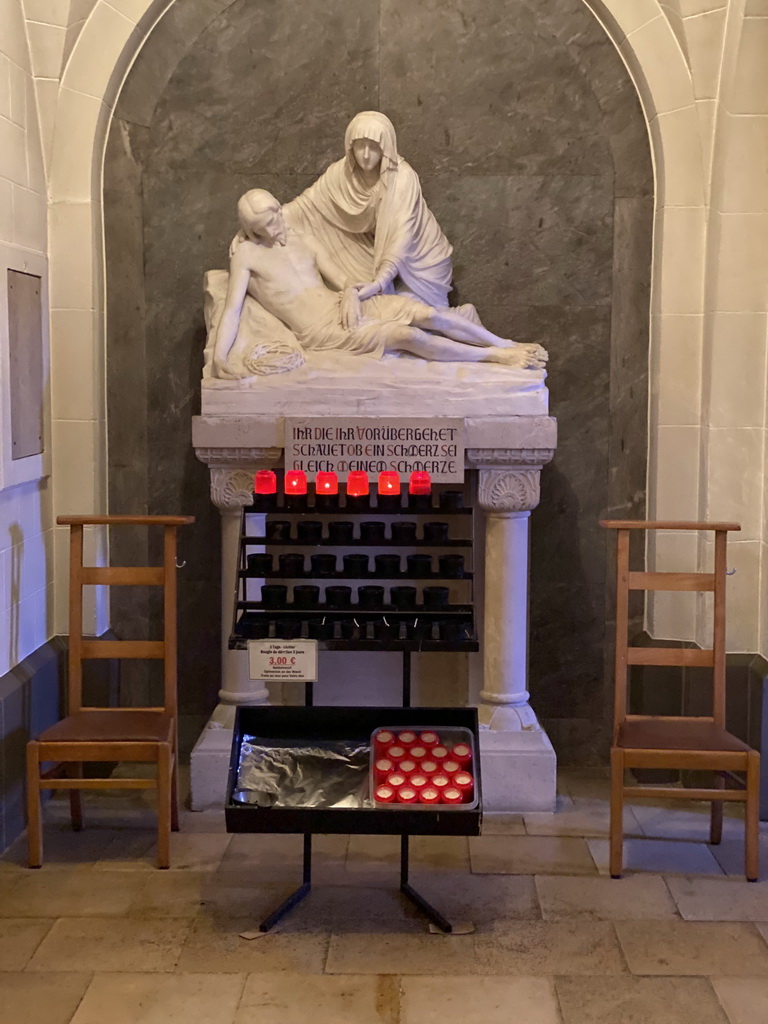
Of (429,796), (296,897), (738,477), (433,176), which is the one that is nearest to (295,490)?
(429,796)

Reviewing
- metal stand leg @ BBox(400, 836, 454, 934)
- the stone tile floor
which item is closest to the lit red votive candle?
metal stand leg @ BBox(400, 836, 454, 934)

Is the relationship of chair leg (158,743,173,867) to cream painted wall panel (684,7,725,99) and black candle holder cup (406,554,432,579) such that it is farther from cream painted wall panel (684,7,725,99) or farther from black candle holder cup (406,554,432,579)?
cream painted wall panel (684,7,725,99)

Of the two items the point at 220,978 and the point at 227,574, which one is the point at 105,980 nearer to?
the point at 220,978

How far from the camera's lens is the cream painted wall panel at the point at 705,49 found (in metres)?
4.34

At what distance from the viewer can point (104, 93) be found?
4.45 meters

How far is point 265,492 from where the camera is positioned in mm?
3766

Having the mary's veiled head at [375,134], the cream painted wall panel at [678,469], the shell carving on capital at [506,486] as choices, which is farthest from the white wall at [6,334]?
the cream painted wall panel at [678,469]

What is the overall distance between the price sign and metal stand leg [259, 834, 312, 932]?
17.6 inches

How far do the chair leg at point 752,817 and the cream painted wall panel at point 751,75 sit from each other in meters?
2.21

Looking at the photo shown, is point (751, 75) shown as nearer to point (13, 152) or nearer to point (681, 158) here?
point (681, 158)

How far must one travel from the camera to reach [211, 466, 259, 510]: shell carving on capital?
13.7ft

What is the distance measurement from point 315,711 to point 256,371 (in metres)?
1.31

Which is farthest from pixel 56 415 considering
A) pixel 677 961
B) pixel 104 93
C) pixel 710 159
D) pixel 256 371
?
pixel 677 961

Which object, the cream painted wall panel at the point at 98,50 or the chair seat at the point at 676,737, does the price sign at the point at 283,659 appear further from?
the cream painted wall panel at the point at 98,50
